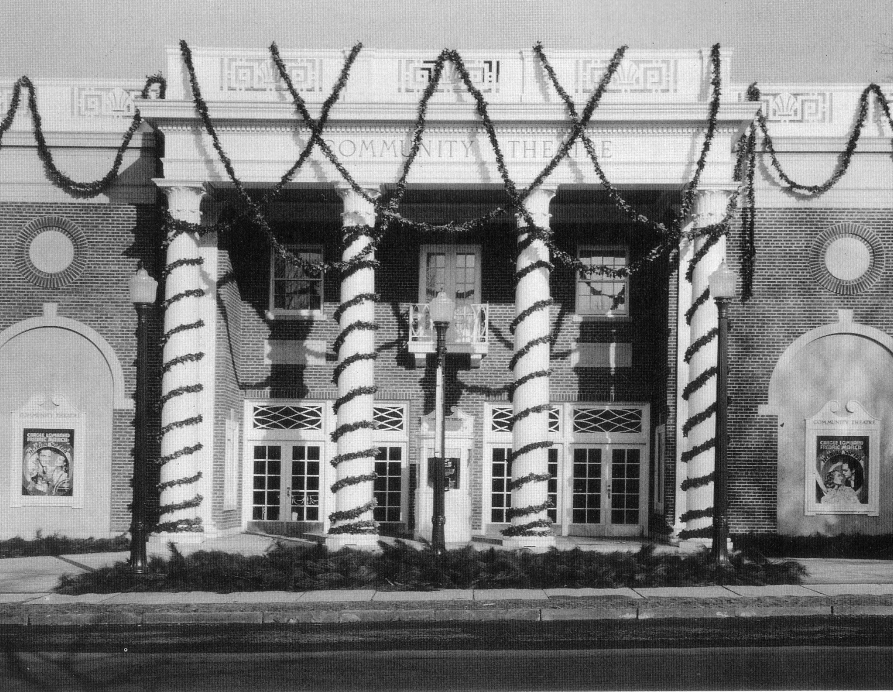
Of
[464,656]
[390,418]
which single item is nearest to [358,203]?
[390,418]

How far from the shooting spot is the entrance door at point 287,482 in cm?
2470

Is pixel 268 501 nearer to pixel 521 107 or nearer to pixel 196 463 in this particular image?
pixel 196 463

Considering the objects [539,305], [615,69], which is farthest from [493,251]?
[615,69]

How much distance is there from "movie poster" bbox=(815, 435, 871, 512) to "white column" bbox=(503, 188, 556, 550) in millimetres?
5949

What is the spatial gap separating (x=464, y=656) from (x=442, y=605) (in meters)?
3.46

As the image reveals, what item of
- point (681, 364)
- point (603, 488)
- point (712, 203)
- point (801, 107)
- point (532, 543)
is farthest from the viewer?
point (603, 488)

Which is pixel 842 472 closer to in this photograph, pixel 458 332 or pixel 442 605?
pixel 458 332

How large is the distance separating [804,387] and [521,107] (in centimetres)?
808

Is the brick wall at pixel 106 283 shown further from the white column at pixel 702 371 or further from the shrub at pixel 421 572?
the white column at pixel 702 371

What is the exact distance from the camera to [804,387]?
2323 cm

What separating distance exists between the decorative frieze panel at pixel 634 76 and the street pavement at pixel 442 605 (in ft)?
31.8

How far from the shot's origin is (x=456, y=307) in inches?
969

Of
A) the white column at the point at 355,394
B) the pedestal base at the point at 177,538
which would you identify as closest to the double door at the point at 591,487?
the white column at the point at 355,394

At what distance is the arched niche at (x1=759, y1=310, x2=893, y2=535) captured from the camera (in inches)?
907
